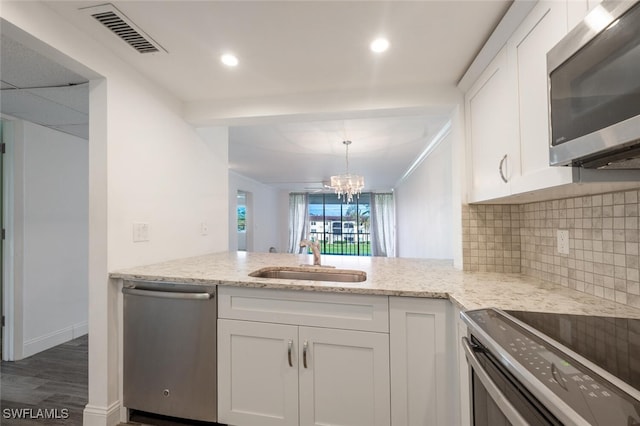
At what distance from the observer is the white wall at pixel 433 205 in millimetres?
3182

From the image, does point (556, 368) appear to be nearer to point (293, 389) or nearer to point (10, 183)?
point (293, 389)

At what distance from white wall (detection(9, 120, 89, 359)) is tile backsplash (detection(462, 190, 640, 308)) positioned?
3693mm

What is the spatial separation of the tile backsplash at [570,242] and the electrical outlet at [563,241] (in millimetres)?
18

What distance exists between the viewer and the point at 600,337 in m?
0.80

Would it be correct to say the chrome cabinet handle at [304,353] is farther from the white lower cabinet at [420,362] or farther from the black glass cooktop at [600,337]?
the black glass cooktop at [600,337]

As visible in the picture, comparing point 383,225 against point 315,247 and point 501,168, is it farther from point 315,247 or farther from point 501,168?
point 501,168

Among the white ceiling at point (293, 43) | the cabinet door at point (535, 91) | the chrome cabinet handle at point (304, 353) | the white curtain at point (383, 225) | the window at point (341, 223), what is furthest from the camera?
the window at point (341, 223)

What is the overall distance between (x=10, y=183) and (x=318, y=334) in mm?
3059

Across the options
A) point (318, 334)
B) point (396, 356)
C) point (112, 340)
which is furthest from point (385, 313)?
point (112, 340)

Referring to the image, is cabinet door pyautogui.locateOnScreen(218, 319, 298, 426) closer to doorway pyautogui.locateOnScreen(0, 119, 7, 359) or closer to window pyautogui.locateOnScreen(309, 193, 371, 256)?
doorway pyautogui.locateOnScreen(0, 119, 7, 359)

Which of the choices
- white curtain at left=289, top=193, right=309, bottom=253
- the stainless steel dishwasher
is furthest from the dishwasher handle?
white curtain at left=289, top=193, right=309, bottom=253

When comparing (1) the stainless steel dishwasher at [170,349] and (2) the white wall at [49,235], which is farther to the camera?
(2) the white wall at [49,235]

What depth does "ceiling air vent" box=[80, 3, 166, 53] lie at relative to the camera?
134 cm

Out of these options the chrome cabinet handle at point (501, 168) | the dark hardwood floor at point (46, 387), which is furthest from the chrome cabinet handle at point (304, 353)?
the dark hardwood floor at point (46, 387)
